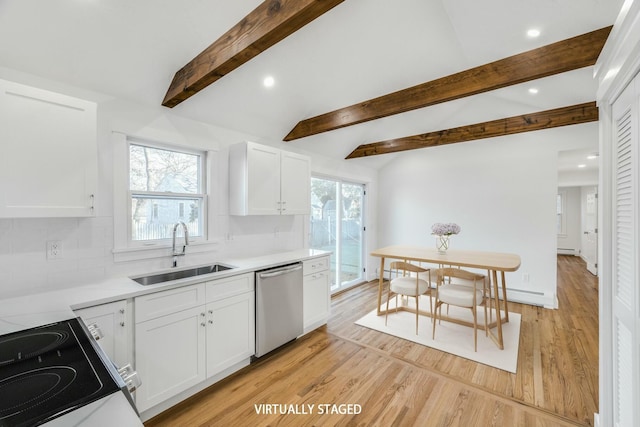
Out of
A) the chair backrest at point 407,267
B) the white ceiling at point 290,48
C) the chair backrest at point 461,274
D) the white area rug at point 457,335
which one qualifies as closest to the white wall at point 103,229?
the white ceiling at point 290,48

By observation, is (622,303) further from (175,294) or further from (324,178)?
(324,178)

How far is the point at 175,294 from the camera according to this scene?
2020 mm

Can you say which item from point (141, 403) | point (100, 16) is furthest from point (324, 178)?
point (141, 403)

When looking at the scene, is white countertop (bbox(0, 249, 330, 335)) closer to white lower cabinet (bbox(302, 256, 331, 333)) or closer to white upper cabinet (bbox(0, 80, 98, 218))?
white upper cabinet (bbox(0, 80, 98, 218))

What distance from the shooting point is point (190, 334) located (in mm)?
2098

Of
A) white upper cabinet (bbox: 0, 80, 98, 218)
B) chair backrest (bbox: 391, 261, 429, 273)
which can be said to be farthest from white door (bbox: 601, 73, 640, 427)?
white upper cabinet (bbox: 0, 80, 98, 218)

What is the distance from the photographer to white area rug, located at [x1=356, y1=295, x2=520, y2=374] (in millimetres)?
2736

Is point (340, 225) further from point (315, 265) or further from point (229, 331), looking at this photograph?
point (229, 331)

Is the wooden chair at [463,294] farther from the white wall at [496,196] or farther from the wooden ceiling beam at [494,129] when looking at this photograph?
the wooden ceiling beam at [494,129]

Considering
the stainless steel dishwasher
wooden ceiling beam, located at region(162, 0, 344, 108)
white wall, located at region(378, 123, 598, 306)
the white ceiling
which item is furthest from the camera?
white wall, located at region(378, 123, 598, 306)

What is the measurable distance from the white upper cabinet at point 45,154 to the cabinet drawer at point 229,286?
980 mm

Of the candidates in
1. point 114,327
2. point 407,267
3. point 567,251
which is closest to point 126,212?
point 114,327

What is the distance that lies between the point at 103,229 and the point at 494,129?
15.2ft

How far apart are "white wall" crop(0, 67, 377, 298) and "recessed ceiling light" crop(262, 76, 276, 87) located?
2.18 ft
